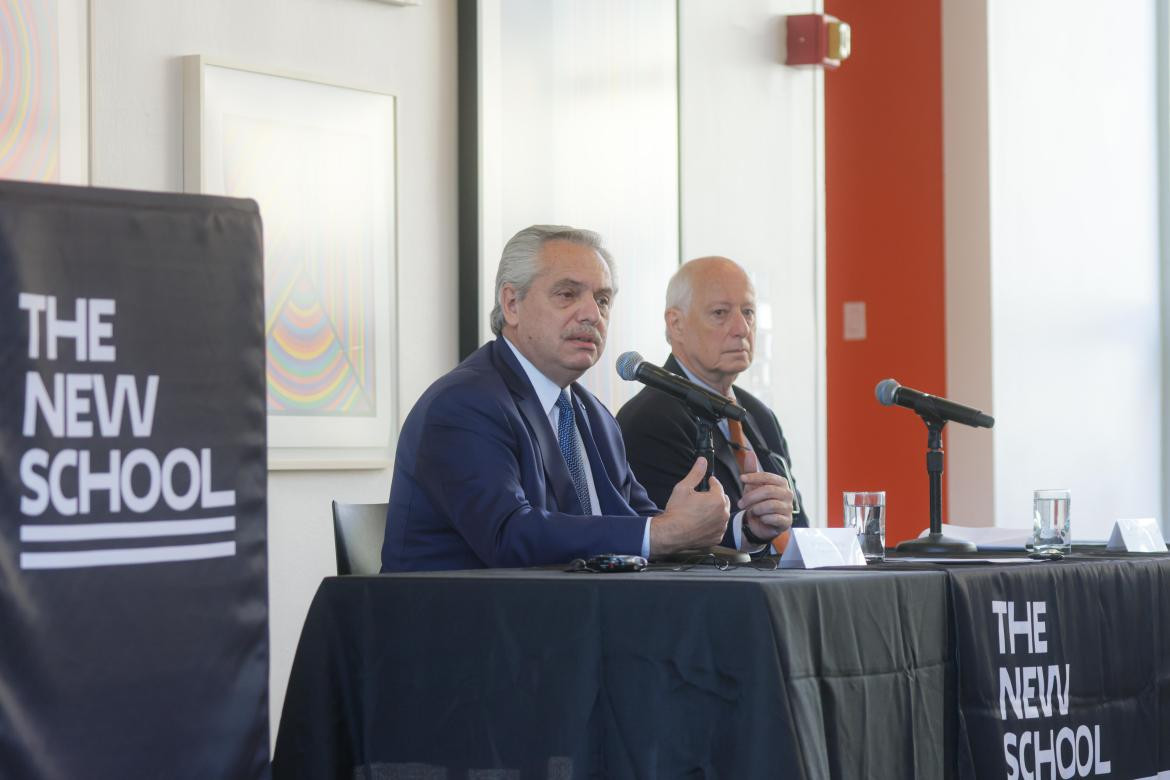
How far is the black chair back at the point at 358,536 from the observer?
2631 millimetres

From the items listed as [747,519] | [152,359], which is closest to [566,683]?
[152,359]

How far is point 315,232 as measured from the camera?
143 inches

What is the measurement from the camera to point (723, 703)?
1730 mm

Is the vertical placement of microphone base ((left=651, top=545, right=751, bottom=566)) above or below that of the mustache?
below

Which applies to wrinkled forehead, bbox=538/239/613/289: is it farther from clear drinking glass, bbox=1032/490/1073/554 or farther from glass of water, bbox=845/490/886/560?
clear drinking glass, bbox=1032/490/1073/554

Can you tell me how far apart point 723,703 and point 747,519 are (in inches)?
38.0

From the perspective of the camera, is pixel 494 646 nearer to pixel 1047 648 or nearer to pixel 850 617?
pixel 850 617

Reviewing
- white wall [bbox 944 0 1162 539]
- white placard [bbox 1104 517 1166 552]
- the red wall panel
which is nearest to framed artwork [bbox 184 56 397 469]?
white placard [bbox 1104 517 1166 552]

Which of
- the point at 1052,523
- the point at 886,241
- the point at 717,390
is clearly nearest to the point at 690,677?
the point at 1052,523

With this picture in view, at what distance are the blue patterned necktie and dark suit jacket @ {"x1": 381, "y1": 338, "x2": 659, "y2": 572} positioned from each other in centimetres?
9

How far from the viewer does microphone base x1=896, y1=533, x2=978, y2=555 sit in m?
2.65

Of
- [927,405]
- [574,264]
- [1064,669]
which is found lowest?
[1064,669]

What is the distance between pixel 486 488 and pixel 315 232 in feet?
4.83

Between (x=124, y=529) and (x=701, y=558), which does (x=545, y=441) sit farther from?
(x=124, y=529)
